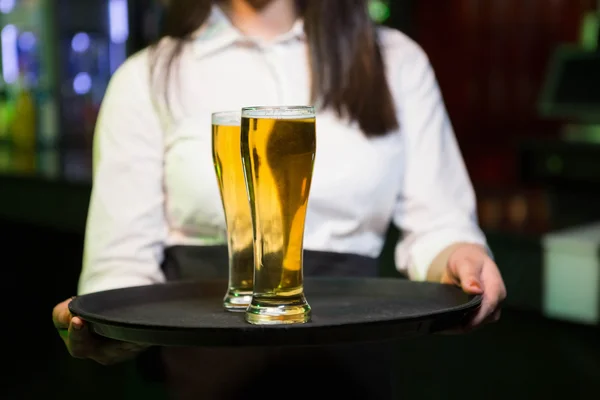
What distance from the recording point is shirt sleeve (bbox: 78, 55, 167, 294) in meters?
1.34

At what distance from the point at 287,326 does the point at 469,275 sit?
33 cm

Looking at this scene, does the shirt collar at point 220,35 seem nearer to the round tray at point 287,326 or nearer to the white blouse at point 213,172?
the white blouse at point 213,172

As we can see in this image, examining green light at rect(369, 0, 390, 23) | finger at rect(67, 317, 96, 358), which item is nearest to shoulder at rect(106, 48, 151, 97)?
finger at rect(67, 317, 96, 358)

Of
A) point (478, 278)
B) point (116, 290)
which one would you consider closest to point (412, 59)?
point (478, 278)

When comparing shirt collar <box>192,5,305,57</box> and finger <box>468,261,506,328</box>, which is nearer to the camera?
finger <box>468,261,506,328</box>

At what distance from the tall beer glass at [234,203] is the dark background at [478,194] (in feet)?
3.43

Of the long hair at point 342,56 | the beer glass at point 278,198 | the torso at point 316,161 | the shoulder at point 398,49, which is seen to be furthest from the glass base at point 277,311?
the shoulder at point 398,49

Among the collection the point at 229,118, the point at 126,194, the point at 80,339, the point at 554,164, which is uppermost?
the point at 229,118

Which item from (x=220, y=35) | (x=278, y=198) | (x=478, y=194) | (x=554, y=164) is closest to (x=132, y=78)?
(x=220, y=35)

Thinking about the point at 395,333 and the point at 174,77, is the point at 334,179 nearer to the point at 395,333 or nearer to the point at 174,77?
the point at 174,77

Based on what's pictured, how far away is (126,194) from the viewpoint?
1.34 metres

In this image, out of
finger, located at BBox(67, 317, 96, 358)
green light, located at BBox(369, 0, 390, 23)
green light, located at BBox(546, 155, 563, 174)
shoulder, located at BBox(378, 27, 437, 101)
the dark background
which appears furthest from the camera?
green light, located at BBox(369, 0, 390, 23)

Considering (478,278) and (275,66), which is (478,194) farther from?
(478,278)

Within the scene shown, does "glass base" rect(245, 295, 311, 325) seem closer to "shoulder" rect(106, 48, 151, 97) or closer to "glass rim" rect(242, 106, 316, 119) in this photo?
"glass rim" rect(242, 106, 316, 119)
